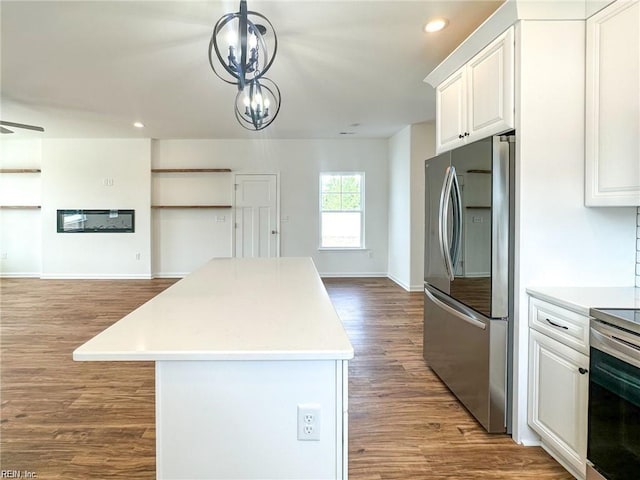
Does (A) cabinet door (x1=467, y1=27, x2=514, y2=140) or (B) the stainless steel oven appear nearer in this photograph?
(B) the stainless steel oven

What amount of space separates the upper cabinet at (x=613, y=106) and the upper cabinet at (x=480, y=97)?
0.39 meters

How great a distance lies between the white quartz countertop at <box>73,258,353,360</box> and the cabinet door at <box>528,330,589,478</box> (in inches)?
45.2

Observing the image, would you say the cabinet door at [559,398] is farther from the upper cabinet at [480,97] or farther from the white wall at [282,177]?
the white wall at [282,177]

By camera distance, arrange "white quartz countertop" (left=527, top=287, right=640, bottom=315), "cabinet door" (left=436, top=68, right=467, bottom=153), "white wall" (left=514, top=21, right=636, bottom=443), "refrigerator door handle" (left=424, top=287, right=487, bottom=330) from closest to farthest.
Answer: "white quartz countertop" (left=527, top=287, right=640, bottom=315) < "white wall" (left=514, top=21, right=636, bottom=443) < "refrigerator door handle" (left=424, top=287, right=487, bottom=330) < "cabinet door" (left=436, top=68, right=467, bottom=153)

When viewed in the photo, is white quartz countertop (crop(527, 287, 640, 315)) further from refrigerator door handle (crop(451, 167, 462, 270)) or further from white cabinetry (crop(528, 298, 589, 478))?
refrigerator door handle (crop(451, 167, 462, 270))

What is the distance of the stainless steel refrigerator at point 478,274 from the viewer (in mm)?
2029

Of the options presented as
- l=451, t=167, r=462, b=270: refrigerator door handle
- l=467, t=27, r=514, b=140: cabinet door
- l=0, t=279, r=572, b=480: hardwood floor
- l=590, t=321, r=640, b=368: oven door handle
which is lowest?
l=0, t=279, r=572, b=480: hardwood floor

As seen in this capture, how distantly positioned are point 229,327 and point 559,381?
159cm

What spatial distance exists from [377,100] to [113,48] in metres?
2.92

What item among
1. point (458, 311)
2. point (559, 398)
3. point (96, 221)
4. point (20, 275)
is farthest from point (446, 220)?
point (20, 275)

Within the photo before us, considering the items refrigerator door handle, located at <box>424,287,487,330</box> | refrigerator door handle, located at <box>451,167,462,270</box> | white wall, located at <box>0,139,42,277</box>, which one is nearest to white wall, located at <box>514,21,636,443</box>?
refrigerator door handle, located at <box>424,287,487,330</box>

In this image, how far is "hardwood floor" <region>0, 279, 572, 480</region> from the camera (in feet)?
6.05

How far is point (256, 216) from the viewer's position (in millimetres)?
7129

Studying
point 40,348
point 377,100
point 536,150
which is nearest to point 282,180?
point 377,100
